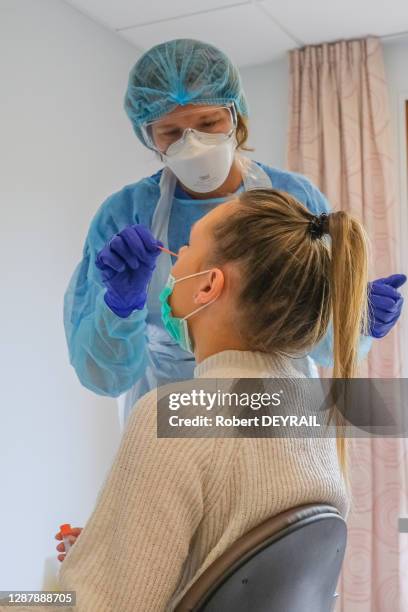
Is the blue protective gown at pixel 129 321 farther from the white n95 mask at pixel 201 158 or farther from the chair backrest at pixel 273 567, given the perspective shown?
the chair backrest at pixel 273 567

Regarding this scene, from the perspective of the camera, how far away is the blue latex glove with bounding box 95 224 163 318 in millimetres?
1462

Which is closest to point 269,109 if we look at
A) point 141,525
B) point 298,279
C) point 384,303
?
point 384,303

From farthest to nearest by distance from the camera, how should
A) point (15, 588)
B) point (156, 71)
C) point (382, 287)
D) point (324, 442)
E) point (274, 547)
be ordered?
point (15, 588)
point (156, 71)
point (382, 287)
point (324, 442)
point (274, 547)

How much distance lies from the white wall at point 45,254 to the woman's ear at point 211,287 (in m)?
1.45

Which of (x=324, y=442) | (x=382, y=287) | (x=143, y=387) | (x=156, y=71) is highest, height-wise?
(x=156, y=71)

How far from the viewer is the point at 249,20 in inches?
120

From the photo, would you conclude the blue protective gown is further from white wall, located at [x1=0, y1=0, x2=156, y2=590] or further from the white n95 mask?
white wall, located at [x1=0, y1=0, x2=156, y2=590]

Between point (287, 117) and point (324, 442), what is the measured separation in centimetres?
250

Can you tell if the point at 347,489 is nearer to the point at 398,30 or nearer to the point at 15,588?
the point at 15,588

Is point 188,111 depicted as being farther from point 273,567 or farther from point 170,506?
point 273,567

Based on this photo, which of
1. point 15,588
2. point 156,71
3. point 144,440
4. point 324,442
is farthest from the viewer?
point 15,588

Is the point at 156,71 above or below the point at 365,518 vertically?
above

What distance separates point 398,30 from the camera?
10.3 ft

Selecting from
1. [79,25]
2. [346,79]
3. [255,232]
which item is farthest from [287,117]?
[255,232]
